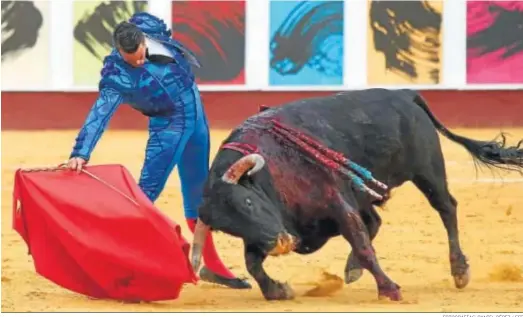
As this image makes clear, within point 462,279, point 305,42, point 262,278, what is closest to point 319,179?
point 262,278

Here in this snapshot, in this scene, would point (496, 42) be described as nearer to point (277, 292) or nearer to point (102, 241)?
point (277, 292)

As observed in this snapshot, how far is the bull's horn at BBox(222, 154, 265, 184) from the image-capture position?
6.04 metres

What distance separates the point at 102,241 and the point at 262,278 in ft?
2.22

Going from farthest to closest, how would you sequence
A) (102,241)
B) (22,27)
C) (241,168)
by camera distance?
(22,27)
(102,241)
(241,168)

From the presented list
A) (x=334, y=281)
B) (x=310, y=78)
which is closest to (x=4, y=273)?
(x=334, y=281)

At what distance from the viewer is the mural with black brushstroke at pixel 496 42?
12.8 meters

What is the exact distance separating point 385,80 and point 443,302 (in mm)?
6639

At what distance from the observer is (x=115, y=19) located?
42.5ft

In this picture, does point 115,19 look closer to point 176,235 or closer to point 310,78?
point 310,78

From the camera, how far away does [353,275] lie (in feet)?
22.6

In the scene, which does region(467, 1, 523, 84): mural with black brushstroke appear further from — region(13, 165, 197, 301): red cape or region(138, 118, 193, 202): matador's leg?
region(13, 165, 197, 301): red cape

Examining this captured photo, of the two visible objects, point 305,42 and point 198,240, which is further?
point 305,42

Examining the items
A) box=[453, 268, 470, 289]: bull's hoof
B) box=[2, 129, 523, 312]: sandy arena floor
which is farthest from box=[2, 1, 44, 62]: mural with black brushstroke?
→ box=[453, 268, 470, 289]: bull's hoof

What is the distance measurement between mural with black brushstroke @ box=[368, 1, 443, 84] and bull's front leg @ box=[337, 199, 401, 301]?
6701mm
